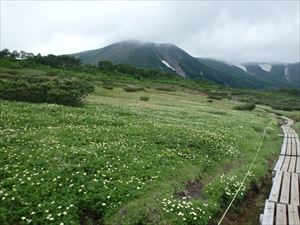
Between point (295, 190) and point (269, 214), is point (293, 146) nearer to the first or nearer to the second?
point (295, 190)

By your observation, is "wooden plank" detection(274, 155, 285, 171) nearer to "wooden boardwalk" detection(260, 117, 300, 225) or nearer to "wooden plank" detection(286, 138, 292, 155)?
"wooden boardwalk" detection(260, 117, 300, 225)

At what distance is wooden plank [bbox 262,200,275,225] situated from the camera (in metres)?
15.4

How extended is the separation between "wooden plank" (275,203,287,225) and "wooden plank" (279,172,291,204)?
1.06 meters

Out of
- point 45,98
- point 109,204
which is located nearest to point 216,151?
point 109,204

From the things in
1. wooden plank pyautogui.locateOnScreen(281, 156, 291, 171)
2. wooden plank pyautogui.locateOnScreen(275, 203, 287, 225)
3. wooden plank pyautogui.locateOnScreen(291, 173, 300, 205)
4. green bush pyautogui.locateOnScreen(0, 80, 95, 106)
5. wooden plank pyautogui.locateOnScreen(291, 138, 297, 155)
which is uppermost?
green bush pyautogui.locateOnScreen(0, 80, 95, 106)

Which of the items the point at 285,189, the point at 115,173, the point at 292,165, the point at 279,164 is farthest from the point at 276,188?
the point at 115,173

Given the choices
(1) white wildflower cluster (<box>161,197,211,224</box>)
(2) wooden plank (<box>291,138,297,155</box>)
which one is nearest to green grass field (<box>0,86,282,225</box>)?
(1) white wildflower cluster (<box>161,197,211,224</box>)

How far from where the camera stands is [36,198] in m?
15.8

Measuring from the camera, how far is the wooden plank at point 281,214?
1534 cm

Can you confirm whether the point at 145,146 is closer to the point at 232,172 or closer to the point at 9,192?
the point at 232,172

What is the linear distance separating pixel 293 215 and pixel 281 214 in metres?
0.56

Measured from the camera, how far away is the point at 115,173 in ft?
61.8

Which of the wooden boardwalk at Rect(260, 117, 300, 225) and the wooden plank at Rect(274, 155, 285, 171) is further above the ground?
the wooden boardwalk at Rect(260, 117, 300, 225)

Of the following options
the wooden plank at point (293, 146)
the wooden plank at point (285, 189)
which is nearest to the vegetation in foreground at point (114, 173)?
the wooden plank at point (285, 189)
